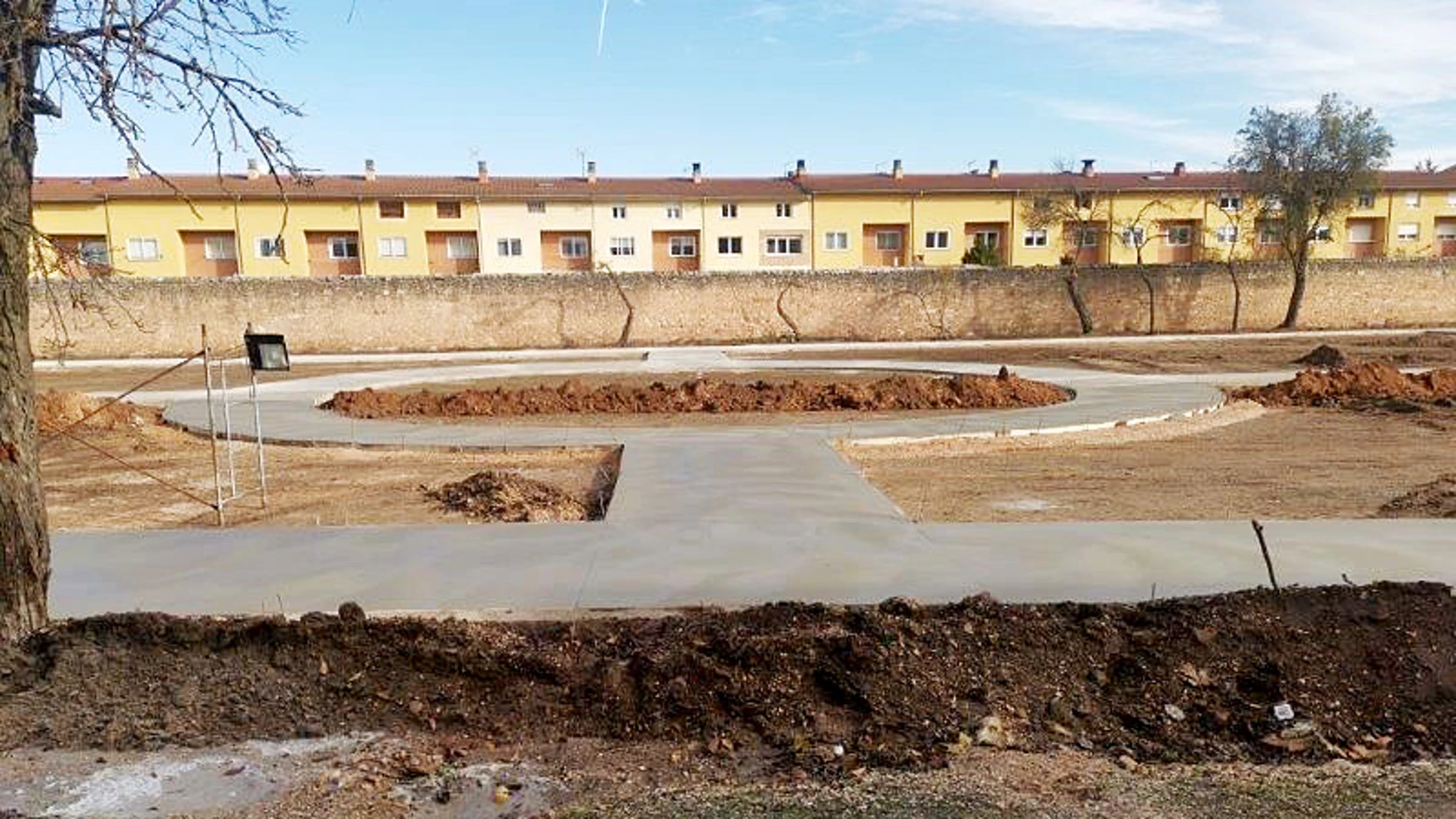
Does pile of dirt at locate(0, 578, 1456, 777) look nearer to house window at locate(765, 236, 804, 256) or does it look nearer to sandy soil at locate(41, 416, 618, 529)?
sandy soil at locate(41, 416, 618, 529)

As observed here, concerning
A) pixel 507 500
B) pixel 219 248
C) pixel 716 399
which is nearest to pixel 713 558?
pixel 507 500

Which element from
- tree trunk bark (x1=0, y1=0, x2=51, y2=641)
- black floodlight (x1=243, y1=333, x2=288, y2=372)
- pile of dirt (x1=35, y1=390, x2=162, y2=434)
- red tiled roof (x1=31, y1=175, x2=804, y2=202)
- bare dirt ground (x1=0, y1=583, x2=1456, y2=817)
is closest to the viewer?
bare dirt ground (x1=0, y1=583, x2=1456, y2=817)

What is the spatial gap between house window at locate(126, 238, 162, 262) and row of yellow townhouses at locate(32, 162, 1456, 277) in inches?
3.1

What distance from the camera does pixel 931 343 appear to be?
34906 mm

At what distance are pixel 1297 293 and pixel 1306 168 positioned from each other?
5104 mm

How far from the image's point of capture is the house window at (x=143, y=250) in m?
46.8

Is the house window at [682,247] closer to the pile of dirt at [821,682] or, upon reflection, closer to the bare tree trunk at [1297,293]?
the bare tree trunk at [1297,293]

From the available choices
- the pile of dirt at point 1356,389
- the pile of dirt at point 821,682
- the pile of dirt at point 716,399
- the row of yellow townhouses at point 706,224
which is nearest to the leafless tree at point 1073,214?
the row of yellow townhouses at point 706,224

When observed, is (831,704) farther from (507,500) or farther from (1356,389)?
(1356,389)

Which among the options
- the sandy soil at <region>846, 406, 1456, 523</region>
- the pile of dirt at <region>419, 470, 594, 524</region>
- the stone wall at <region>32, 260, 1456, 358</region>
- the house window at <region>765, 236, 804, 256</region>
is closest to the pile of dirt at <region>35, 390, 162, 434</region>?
the pile of dirt at <region>419, 470, 594, 524</region>

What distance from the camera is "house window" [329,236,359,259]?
49.6 metres

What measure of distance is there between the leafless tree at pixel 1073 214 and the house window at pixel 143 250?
147ft

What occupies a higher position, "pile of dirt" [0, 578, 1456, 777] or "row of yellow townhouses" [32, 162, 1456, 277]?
"row of yellow townhouses" [32, 162, 1456, 277]

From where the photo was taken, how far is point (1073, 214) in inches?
1881
